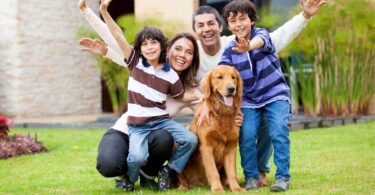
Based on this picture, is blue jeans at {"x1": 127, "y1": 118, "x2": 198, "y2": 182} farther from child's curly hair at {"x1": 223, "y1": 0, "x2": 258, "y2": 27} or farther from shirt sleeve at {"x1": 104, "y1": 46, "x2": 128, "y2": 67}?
child's curly hair at {"x1": 223, "y1": 0, "x2": 258, "y2": 27}

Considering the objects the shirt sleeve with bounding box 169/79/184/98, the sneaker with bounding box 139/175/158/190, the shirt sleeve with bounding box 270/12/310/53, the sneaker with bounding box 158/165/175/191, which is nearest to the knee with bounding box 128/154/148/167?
the sneaker with bounding box 158/165/175/191

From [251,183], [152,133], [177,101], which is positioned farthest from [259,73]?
[152,133]

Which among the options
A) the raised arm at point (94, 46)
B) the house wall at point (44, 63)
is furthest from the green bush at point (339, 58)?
the house wall at point (44, 63)

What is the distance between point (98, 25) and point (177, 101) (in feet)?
3.25

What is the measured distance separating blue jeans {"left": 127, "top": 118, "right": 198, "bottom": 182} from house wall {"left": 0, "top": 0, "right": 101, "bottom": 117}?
33.9 feet

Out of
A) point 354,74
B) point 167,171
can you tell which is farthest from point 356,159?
point 354,74

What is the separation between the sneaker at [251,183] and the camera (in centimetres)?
532

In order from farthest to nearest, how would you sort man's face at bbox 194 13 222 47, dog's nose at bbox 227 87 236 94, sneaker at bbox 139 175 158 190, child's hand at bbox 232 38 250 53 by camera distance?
1. man's face at bbox 194 13 222 47
2. sneaker at bbox 139 175 158 190
3. dog's nose at bbox 227 87 236 94
4. child's hand at bbox 232 38 250 53

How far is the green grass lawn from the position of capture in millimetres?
5508

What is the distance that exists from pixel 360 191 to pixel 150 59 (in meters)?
2.09

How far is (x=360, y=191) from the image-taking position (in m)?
4.95

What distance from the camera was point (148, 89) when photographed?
5398 mm

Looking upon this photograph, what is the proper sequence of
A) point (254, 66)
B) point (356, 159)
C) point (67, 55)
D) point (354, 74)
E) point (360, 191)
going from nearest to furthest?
point (360, 191) < point (254, 66) < point (356, 159) < point (354, 74) < point (67, 55)

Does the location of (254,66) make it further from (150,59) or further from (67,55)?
(67,55)
